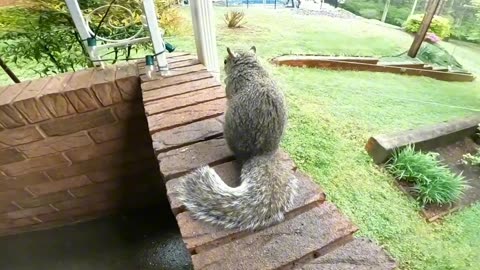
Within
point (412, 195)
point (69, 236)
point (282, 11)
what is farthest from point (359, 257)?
point (282, 11)

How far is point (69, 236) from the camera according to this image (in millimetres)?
1414

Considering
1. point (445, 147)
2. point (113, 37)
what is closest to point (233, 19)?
point (113, 37)

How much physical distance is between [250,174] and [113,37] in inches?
37.2

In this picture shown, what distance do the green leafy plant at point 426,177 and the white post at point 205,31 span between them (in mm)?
1074

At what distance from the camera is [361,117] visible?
6.23ft

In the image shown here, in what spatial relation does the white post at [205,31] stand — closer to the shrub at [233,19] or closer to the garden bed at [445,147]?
the garden bed at [445,147]

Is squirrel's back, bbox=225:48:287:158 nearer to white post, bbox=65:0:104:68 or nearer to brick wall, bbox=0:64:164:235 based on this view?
brick wall, bbox=0:64:164:235

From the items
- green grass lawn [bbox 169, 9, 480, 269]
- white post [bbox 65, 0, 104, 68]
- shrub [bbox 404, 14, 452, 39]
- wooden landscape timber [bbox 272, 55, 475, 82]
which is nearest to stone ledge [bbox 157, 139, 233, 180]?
white post [bbox 65, 0, 104, 68]

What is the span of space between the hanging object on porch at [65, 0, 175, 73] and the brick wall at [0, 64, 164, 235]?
9 cm

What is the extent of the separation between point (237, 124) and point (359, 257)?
1.28 feet

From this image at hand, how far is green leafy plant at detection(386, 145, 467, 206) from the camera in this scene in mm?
1428

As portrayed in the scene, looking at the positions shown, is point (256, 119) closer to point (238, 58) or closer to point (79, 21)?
point (238, 58)

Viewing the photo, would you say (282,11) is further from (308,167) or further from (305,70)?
(308,167)

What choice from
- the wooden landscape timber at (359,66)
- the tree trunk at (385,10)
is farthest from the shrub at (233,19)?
the tree trunk at (385,10)
